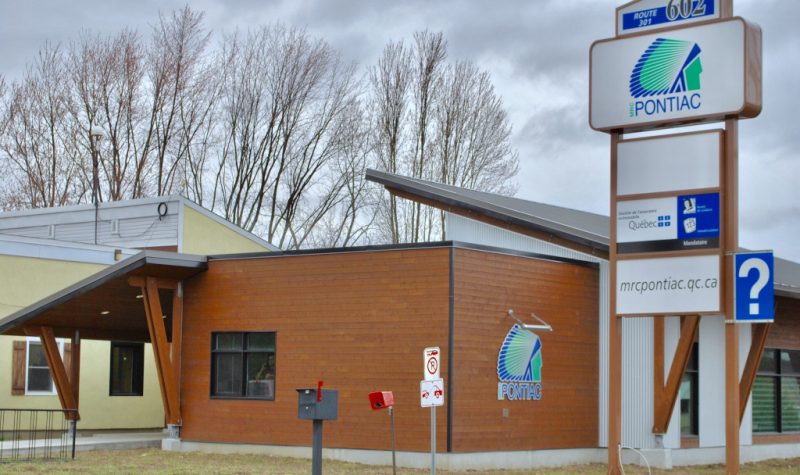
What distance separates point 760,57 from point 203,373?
12961mm

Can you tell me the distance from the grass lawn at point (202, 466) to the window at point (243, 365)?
1.35 metres

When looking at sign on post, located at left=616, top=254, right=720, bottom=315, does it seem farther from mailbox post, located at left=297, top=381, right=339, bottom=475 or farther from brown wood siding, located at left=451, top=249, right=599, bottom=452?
mailbox post, located at left=297, top=381, right=339, bottom=475

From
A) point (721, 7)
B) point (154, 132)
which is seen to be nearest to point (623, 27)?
point (721, 7)

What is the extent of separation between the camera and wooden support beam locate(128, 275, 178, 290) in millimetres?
23188

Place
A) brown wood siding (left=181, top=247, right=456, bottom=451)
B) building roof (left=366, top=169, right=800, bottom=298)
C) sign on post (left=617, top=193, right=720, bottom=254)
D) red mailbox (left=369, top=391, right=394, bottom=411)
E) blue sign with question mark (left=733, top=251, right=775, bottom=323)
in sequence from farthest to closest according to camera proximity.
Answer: building roof (left=366, top=169, right=800, bottom=298)
brown wood siding (left=181, top=247, right=456, bottom=451)
red mailbox (left=369, top=391, right=394, bottom=411)
sign on post (left=617, top=193, right=720, bottom=254)
blue sign with question mark (left=733, top=251, right=775, bottom=323)

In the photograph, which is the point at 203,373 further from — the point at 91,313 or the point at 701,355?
the point at 701,355

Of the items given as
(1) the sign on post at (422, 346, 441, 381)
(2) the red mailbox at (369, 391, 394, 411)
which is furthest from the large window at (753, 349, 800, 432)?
(1) the sign on post at (422, 346, 441, 381)

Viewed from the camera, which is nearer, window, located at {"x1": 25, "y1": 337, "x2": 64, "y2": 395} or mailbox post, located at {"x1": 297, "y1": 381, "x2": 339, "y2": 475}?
mailbox post, located at {"x1": 297, "y1": 381, "x2": 339, "y2": 475}

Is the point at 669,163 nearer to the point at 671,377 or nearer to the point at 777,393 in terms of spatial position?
the point at 671,377

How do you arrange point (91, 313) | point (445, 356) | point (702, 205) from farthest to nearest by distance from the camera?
point (91, 313), point (445, 356), point (702, 205)

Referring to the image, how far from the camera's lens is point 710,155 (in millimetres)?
16547

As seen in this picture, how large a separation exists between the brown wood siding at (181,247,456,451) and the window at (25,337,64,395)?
6.23 m

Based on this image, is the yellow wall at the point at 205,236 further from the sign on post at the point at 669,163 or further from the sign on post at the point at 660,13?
the sign on post at the point at 660,13

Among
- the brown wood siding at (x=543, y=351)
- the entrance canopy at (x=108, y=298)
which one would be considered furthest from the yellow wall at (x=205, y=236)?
the brown wood siding at (x=543, y=351)
